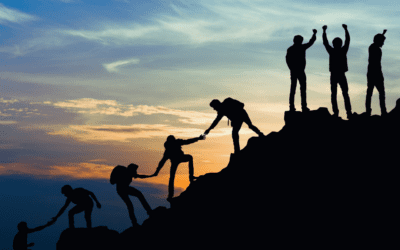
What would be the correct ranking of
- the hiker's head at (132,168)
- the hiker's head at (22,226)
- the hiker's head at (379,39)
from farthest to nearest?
the hiker's head at (22,226) < the hiker's head at (379,39) < the hiker's head at (132,168)

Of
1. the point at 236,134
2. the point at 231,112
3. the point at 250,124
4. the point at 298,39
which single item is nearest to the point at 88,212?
the point at 236,134

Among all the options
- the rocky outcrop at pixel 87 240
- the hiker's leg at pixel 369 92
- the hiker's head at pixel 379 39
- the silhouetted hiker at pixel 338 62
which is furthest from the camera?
the rocky outcrop at pixel 87 240

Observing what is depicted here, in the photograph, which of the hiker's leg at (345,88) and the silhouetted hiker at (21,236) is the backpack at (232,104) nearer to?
the hiker's leg at (345,88)

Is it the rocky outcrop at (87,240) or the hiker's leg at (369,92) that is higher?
the hiker's leg at (369,92)

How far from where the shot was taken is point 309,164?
1891 cm

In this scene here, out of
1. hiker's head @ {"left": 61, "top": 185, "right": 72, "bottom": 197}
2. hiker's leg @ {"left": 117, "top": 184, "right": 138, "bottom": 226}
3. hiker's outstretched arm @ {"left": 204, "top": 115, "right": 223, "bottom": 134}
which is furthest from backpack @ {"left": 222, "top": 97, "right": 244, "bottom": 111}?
hiker's head @ {"left": 61, "top": 185, "right": 72, "bottom": 197}

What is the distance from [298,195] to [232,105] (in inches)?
186

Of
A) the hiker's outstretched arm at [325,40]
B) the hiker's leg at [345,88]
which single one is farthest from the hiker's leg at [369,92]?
the hiker's outstretched arm at [325,40]

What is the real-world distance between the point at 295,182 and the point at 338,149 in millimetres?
2542

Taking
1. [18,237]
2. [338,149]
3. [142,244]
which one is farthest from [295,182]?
[18,237]

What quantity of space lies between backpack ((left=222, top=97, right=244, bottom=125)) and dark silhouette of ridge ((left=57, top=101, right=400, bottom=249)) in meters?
2.31

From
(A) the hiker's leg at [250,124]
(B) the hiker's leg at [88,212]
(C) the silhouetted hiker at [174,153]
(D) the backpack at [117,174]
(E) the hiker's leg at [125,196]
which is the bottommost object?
(B) the hiker's leg at [88,212]

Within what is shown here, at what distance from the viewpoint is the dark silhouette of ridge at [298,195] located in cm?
1686

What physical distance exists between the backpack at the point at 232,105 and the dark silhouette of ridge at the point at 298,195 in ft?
7.57
